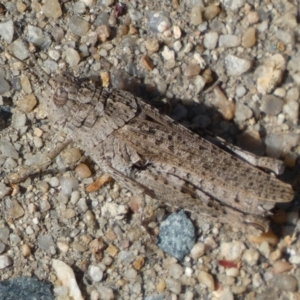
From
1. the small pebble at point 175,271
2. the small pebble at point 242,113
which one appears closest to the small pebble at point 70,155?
the small pebble at point 175,271

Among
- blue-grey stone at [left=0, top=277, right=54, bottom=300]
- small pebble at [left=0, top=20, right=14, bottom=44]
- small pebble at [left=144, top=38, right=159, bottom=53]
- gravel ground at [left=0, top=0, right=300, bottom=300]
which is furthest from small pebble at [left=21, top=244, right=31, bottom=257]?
small pebble at [left=144, top=38, right=159, bottom=53]

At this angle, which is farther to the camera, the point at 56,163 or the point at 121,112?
the point at 56,163


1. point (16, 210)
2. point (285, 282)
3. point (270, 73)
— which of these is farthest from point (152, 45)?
point (285, 282)

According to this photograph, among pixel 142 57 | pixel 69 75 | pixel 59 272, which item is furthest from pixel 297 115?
pixel 59 272

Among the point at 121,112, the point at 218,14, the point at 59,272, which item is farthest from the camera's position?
the point at 218,14

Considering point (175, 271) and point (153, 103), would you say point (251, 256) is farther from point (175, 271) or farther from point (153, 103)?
point (153, 103)

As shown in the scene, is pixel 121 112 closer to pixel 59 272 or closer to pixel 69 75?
pixel 69 75

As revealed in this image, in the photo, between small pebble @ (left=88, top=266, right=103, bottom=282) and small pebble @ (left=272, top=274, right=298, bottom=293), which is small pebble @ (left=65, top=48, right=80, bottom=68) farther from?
small pebble @ (left=272, top=274, right=298, bottom=293)
